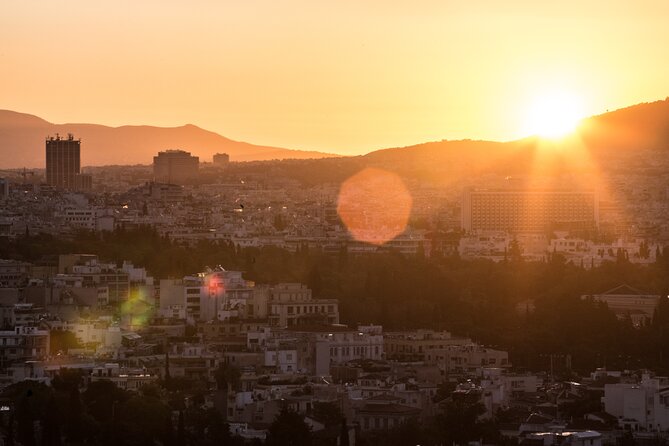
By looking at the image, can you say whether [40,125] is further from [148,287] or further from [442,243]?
[148,287]

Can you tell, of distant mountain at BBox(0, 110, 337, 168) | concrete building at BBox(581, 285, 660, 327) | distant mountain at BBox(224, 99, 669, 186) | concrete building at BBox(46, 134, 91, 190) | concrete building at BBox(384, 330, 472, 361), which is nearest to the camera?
concrete building at BBox(384, 330, 472, 361)

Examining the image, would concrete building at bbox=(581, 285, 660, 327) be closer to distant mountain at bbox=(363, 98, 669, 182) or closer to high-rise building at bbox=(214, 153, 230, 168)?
distant mountain at bbox=(363, 98, 669, 182)

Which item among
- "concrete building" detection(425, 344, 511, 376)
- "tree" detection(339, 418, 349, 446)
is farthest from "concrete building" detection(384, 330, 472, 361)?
"tree" detection(339, 418, 349, 446)

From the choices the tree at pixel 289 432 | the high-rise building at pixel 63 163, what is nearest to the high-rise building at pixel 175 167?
the high-rise building at pixel 63 163

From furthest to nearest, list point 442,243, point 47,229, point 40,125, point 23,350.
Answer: point 40,125, point 442,243, point 47,229, point 23,350

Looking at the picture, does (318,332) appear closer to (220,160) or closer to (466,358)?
(466,358)

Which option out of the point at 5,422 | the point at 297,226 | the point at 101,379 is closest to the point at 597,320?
the point at 101,379
